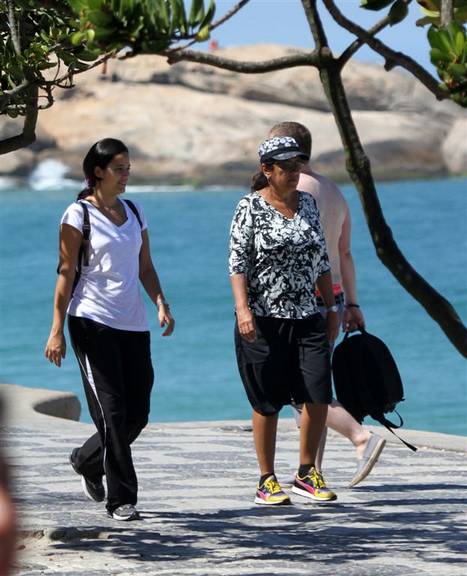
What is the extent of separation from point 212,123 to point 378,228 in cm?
7451

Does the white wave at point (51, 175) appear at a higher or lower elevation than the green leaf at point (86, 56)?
lower

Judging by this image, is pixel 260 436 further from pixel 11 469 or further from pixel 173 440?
pixel 11 469

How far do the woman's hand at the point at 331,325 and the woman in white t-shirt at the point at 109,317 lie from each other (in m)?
0.87

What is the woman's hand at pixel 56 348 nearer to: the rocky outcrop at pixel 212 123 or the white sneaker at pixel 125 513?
the white sneaker at pixel 125 513

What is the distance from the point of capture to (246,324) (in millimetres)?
7508

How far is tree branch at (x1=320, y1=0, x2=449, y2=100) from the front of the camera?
16.4ft

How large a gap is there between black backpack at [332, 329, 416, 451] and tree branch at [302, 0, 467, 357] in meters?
2.46

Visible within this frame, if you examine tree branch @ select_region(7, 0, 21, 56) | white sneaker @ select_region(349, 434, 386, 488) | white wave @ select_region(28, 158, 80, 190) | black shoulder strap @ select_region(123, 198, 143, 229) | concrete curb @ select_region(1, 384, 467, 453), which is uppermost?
tree branch @ select_region(7, 0, 21, 56)

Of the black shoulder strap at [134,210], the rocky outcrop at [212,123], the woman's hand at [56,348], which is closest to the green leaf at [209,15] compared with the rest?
the woman's hand at [56,348]

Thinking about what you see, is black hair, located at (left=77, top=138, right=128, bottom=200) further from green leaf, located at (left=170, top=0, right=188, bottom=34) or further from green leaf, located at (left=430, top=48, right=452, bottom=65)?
green leaf, located at (left=430, top=48, right=452, bottom=65)

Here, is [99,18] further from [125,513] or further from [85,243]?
[125,513]

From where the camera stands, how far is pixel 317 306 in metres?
7.86

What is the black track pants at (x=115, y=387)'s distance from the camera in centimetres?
721

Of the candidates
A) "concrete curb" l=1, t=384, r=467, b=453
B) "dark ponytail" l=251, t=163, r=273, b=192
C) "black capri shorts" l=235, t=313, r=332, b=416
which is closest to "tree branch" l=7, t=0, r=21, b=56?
"dark ponytail" l=251, t=163, r=273, b=192
